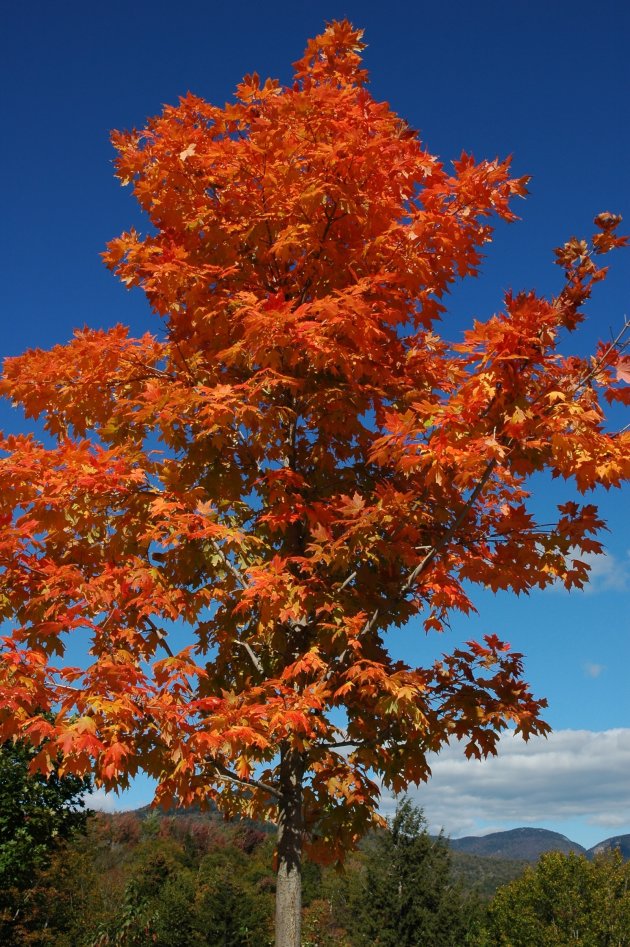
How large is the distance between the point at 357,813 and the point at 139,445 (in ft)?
14.3

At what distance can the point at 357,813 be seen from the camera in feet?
24.2

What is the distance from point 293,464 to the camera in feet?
25.8

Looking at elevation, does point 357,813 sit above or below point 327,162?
below

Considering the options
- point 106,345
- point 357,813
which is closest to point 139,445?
point 106,345

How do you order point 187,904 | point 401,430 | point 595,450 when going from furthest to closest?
1. point 187,904
2. point 401,430
3. point 595,450

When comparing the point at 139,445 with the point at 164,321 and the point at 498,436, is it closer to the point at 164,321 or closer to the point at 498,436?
the point at 164,321

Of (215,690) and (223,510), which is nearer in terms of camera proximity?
(223,510)

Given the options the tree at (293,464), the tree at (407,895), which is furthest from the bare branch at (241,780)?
the tree at (407,895)

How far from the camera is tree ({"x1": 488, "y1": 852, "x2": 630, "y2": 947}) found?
133ft

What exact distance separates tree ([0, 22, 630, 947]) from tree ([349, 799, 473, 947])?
810 inches

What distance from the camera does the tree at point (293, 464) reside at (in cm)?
555

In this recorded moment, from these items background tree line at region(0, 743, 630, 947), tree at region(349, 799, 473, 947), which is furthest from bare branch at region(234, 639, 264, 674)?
tree at region(349, 799, 473, 947)

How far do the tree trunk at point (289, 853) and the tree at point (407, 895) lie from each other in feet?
68.6

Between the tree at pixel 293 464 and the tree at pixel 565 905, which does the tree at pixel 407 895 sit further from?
the tree at pixel 293 464
